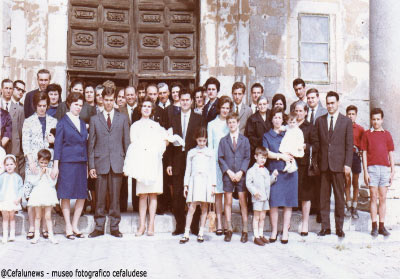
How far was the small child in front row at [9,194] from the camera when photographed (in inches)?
241

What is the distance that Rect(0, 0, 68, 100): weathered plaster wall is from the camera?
9547 mm

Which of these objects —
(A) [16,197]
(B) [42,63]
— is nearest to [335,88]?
(B) [42,63]

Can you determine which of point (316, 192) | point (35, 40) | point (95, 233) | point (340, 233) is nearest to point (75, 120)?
point (95, 233)

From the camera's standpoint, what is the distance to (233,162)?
652 cm

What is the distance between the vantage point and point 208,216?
6.45 meters

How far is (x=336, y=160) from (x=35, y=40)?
21.0ft

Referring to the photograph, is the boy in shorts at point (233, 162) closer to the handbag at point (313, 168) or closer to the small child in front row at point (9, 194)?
the handbag at point (313, 168)

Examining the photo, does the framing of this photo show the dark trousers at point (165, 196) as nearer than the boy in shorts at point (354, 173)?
Yes

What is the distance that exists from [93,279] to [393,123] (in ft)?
18.2

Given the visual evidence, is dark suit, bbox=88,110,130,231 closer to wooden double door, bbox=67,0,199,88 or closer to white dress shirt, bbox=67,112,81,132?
white dress shirt, bbox=67,112,81,132

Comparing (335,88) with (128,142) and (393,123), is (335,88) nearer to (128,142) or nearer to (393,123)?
(393,123)

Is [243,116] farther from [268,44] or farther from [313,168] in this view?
[268,44]

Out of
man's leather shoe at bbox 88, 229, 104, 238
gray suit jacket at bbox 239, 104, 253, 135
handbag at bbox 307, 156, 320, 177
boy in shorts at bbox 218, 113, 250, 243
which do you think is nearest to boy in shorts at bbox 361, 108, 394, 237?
handbag at bbox 307, 156, 320, 177

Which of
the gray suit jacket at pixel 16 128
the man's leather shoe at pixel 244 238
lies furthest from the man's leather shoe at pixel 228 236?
the gray suit jacket at pixel 16 128
